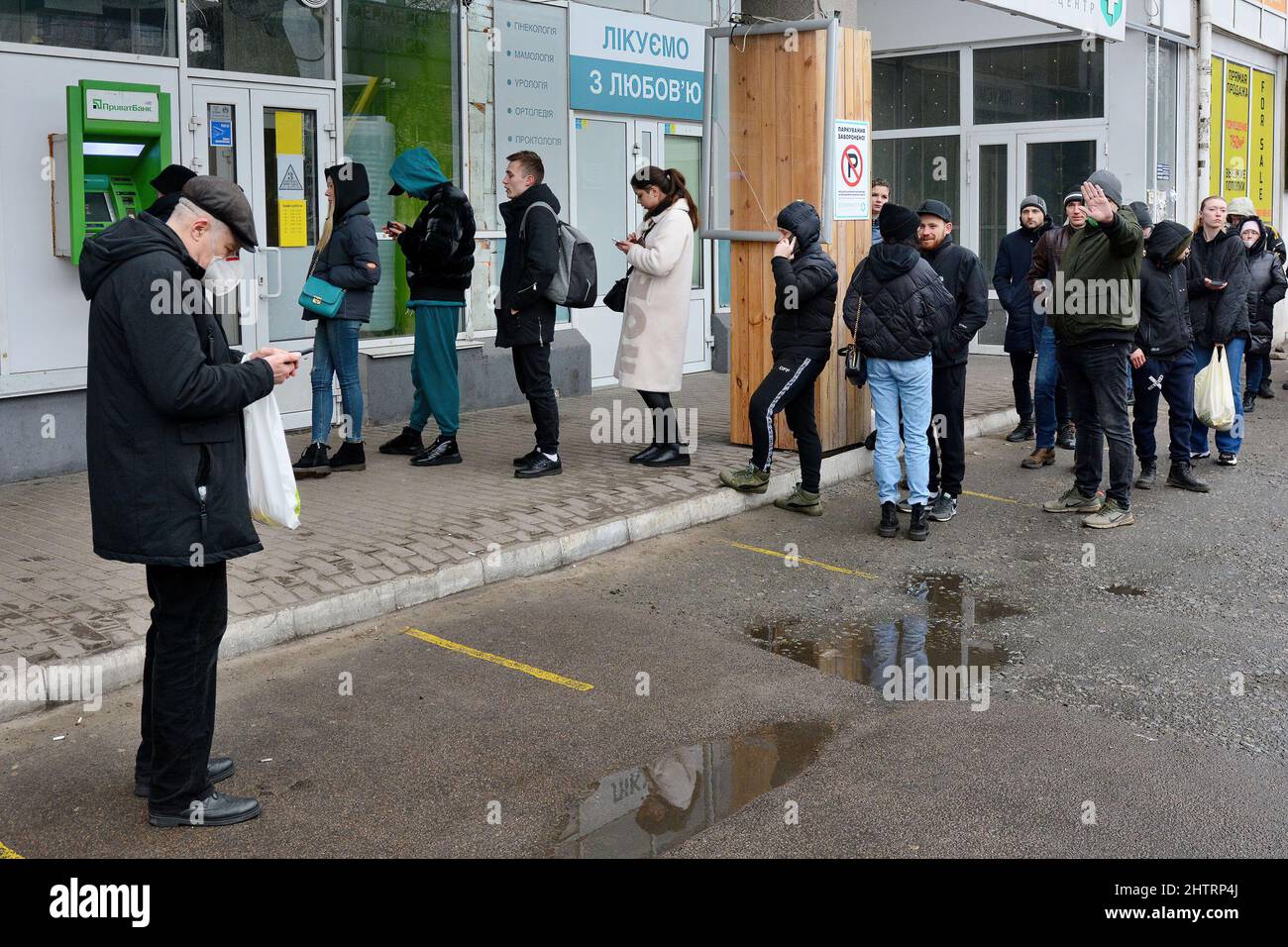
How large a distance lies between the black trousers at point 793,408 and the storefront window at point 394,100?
12.0 feet

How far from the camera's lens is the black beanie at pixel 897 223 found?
8.41 m

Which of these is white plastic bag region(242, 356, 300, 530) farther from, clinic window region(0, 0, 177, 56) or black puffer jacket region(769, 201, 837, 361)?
clinic window region(0, 0, 177, 56)

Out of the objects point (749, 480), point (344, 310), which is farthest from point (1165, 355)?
point (344, 310)

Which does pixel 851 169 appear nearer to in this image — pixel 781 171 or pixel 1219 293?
pixel 781 171

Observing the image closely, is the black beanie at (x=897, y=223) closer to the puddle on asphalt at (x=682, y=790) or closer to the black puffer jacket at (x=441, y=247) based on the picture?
the black puffer jacket at (x=441, y=247)

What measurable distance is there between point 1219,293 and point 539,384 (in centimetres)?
529

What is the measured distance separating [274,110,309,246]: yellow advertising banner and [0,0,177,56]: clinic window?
3.59 feet

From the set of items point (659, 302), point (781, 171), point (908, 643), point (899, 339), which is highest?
point (781, 171)

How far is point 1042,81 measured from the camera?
17734mm

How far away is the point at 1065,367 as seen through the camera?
9.11 m

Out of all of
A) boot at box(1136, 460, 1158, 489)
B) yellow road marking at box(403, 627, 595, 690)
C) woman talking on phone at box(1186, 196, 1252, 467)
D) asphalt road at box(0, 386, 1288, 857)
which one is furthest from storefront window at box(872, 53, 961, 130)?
yellow road marking at box(403, 627, 595, 690)

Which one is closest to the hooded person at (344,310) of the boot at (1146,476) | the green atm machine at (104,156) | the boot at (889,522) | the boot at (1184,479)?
the green atm machine at (104,156)

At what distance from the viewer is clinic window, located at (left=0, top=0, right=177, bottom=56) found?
885 cm
